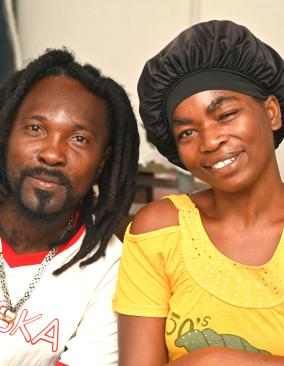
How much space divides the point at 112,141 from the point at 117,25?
119 centimetres

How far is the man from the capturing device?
149 centimetres

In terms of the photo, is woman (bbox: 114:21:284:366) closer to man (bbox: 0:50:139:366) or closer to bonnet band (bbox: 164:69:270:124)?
bonnet band (bbox: 164:69:270:124)

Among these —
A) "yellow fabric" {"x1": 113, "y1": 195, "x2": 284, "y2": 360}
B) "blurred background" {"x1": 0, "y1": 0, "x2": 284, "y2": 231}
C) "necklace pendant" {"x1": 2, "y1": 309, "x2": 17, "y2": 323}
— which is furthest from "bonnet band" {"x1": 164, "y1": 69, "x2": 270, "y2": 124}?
"blurred background" {"x1": 0, "y1": 0, "x2": 284, "y2": 231}

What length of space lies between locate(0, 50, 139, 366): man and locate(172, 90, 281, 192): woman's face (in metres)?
0.35

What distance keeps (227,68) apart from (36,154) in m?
0.54

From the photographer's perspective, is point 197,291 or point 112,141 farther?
point 112,141

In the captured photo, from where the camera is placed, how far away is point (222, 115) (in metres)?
1.28

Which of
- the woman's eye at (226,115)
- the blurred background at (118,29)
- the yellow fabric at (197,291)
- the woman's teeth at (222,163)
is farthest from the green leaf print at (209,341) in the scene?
the blurred background at (118,29)

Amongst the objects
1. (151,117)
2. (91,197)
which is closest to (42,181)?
(91,197)

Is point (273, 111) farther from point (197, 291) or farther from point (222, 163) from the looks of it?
point (197, 291)

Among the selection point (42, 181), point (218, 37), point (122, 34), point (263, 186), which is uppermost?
point (122, 34)

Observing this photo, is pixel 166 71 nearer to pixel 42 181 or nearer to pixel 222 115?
pixel 222 115

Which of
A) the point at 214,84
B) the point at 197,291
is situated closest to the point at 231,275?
the point at 197,291

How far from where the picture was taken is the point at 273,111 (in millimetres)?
1363
